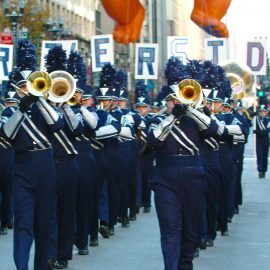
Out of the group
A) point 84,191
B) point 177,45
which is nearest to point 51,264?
point 84,191

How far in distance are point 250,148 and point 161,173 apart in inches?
1507

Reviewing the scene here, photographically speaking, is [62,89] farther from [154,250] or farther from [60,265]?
[154,250]

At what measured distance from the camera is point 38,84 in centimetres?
1215

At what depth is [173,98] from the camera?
40.3 feet

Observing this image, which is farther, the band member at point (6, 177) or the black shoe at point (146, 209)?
the black shoe at point (146, 209)

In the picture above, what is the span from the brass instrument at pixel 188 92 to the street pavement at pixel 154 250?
2214 mm

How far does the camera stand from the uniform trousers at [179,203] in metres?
11.9

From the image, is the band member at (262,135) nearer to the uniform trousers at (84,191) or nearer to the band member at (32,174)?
the uniform trousers at (84,191)

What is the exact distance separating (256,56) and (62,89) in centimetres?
1610

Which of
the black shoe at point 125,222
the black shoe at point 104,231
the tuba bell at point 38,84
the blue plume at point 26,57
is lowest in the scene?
the black shoe at point 125,222

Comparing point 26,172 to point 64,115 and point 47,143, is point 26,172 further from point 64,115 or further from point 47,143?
point 64,115

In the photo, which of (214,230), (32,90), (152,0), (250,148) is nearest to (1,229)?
(214,230)

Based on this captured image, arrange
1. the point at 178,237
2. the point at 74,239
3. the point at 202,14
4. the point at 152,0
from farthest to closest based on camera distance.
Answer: the point at 152,0 < the point at 202,14 < the point at 74,239 < the point at 178,237

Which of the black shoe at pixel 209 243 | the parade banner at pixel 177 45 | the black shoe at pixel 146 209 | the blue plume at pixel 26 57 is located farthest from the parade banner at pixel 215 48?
the blue plume at pixel 26 57
